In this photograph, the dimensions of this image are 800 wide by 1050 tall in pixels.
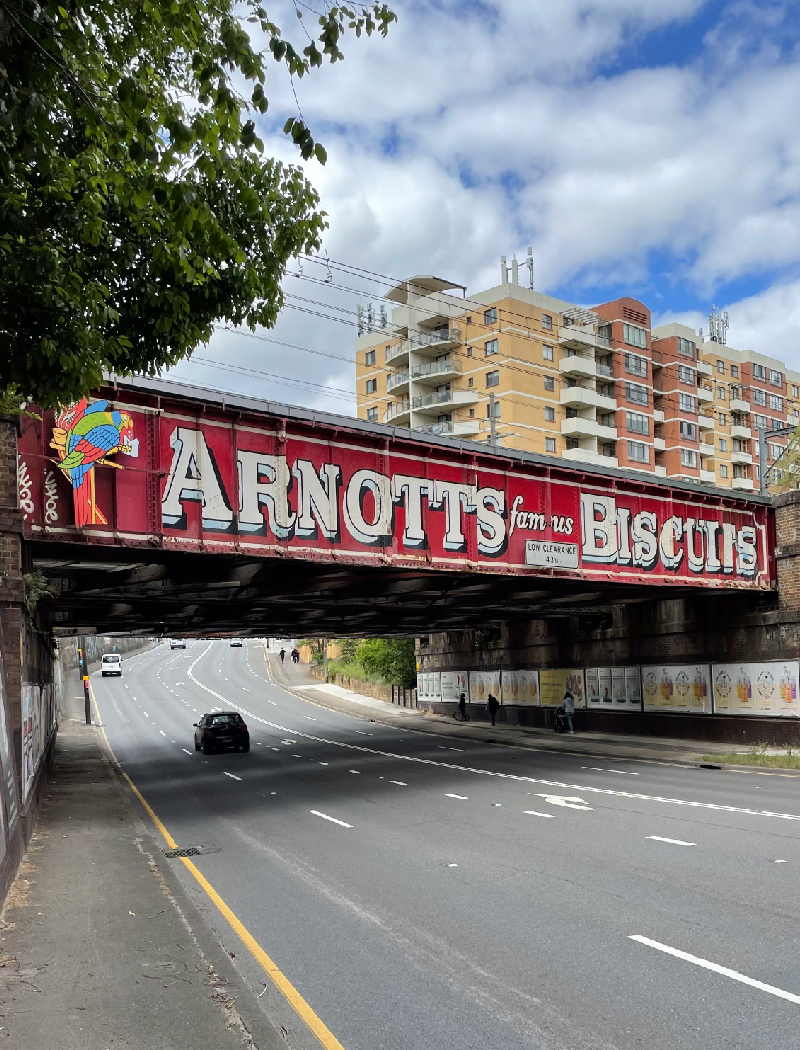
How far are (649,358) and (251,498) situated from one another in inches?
2823

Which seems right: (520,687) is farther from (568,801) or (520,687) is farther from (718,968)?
(718,968)

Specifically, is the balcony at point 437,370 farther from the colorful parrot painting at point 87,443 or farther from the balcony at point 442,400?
the colorful parrot painting at point 87,443

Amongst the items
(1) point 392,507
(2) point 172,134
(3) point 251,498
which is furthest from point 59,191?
(1) point 392,507

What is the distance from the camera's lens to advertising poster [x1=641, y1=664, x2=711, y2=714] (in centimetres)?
3176

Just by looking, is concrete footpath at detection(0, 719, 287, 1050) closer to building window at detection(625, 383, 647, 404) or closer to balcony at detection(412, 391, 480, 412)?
balcony at detection(412, 391, 480, 412)

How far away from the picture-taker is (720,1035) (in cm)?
597

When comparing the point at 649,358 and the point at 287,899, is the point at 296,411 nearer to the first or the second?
the point at 287,899

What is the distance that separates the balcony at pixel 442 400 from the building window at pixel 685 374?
23733mm

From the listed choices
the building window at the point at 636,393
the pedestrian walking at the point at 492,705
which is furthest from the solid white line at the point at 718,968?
the building window at the point at 636,393

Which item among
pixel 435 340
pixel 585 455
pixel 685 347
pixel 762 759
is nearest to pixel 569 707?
pixel 762 759

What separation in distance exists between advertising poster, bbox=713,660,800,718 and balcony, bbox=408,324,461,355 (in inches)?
2017

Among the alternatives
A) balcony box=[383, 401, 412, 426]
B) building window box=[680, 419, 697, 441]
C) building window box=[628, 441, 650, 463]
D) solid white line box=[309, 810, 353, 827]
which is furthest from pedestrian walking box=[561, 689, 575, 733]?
building window box=[680, 419, 697, 441]

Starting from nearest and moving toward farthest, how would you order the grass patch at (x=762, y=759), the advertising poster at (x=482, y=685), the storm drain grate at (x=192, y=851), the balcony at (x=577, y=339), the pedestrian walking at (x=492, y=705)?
the storm drain grate at (x=192, y=851), the grass patch at (x=762, y=759), the pedestrian walking at (x=492, y=705), the advertising poster at (x=482, y=685), the balcony at (x=577, y=339)

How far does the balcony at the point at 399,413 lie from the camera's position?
81.5 m
